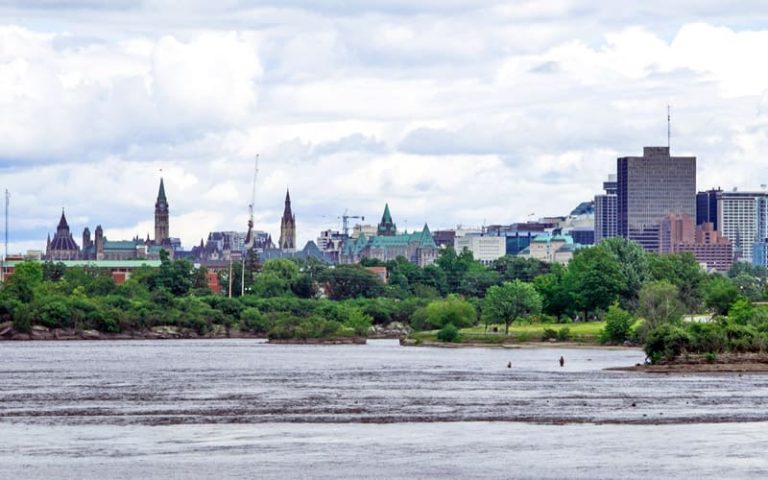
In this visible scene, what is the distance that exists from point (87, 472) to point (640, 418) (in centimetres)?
3198

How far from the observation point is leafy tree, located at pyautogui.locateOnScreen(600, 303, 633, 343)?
19462 cm

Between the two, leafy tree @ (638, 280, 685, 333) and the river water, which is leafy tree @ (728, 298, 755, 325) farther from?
the river water

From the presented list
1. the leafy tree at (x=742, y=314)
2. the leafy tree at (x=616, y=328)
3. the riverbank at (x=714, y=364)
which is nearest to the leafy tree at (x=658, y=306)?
the leafy tree at (x=616, y=328)

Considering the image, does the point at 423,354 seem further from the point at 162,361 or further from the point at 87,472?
the point at 87,472

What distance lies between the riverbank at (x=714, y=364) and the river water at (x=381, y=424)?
4099mm

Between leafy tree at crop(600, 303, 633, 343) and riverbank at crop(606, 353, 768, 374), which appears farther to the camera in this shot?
leafy tree at crop(600, 303, 633, 343)

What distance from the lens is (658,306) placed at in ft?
616

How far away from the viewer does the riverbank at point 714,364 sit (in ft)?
455

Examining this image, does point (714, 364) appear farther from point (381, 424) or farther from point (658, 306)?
point (381, 424)

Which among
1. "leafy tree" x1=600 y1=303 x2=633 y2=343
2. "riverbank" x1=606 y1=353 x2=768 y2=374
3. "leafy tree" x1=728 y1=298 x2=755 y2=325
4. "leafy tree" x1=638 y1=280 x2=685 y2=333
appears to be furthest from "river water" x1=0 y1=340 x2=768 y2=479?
"leafy tree" x1=600 y1=303 x2=633 y2=343

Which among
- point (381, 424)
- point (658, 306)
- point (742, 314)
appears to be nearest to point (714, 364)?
point (742, 314)

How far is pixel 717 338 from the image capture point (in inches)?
5586

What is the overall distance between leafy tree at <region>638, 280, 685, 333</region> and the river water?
1536 inches

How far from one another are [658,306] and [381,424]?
99.7 meters
